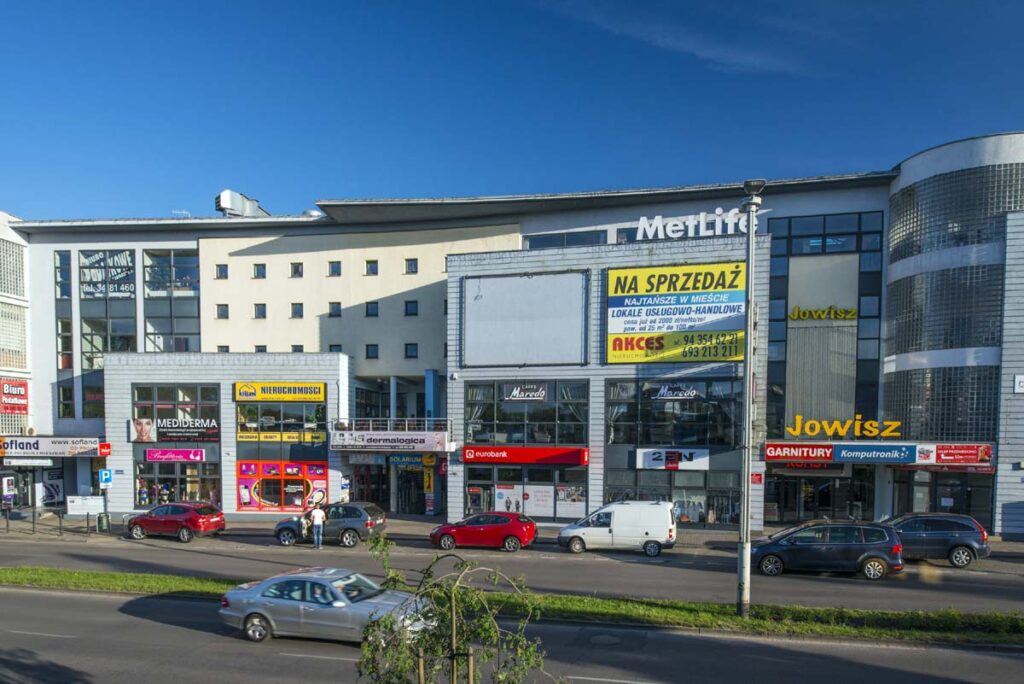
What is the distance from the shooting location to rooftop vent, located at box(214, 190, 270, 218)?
1448 inches

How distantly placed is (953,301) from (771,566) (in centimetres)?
1445

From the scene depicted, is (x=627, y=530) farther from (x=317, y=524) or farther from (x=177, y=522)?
(x=177, y=522)

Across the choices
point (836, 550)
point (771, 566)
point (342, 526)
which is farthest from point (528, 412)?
point (836, 550)

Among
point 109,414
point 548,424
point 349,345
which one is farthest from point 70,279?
point 548,424

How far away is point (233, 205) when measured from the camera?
37438mm

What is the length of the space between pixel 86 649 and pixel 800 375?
26842mm

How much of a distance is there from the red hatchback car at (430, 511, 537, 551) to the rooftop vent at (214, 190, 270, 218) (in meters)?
24.5

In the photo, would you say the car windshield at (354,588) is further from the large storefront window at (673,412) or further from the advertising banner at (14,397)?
the advertising banner at (14,397)

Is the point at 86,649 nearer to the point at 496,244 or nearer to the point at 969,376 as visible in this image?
the point at 496,244

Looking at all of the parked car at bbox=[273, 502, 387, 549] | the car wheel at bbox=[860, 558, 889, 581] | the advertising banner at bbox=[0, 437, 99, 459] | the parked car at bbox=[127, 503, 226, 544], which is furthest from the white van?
the advertising banner at bbox=[0, 437, 99, 459]

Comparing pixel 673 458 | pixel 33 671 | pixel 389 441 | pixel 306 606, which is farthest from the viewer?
Result: pixel 389 441

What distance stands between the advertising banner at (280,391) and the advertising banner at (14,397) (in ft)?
45.8

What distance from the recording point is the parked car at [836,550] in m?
17.2

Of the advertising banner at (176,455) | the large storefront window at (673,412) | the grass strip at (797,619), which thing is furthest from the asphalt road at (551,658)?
the advertising banner at (176,455)
